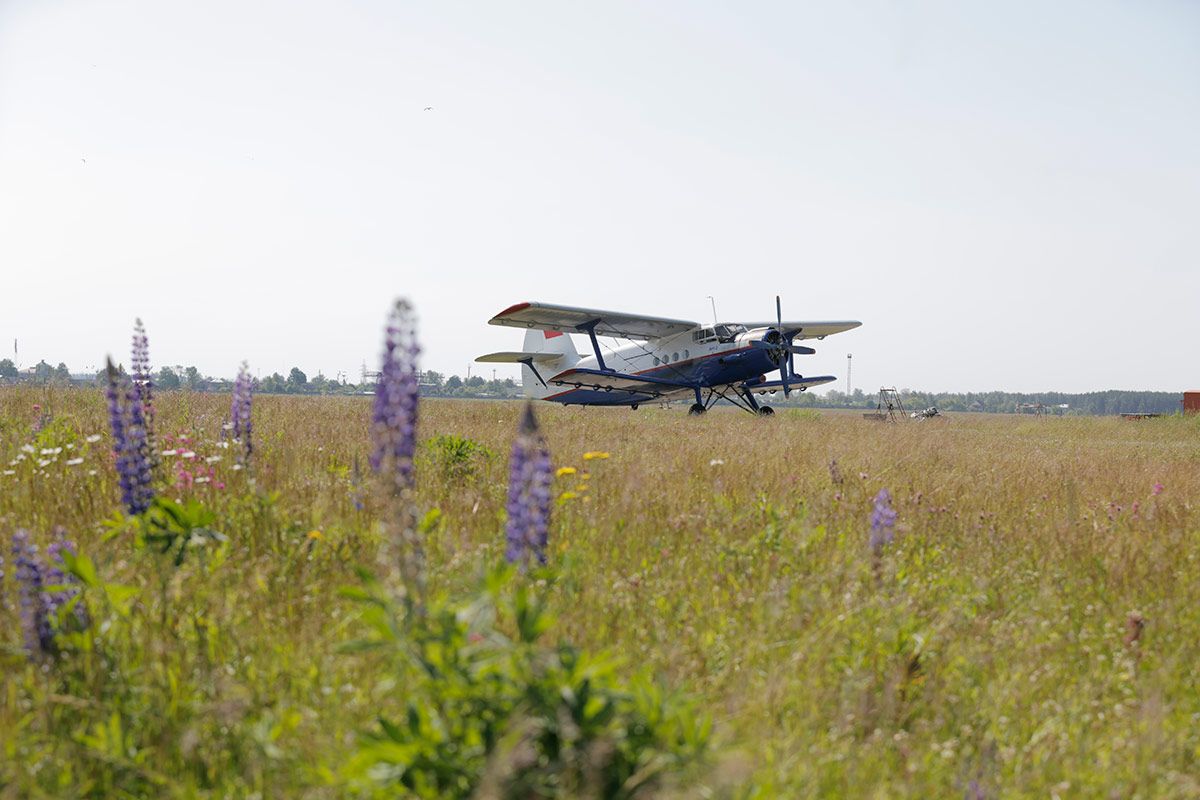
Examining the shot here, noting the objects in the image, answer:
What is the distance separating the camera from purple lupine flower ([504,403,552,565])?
245 cm

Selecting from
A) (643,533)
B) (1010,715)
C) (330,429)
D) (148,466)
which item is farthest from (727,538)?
(330,429)

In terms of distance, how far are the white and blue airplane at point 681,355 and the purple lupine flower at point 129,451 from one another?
18.0 meters

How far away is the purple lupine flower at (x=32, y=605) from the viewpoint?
235 centimetres

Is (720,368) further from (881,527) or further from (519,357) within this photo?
(881,527)

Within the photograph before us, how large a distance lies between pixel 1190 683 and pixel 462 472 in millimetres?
4901

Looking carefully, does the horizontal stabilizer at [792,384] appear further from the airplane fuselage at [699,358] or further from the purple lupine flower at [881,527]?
the purple lupine flower at [881,527]

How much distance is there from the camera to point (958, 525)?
531 cm

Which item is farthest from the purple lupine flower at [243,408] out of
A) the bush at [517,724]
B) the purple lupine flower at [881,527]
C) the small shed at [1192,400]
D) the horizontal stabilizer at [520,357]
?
the small shed at [1192,400]

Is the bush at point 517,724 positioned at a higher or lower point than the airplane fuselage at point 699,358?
lower

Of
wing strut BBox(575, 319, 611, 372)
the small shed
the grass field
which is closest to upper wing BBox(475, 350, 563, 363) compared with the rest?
wing strut BBox(575, 319, 611, 372)

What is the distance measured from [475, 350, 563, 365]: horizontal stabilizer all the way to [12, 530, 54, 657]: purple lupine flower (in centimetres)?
2696

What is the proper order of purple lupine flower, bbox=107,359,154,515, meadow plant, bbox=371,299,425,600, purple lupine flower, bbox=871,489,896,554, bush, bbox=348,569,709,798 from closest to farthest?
bush, bbox=348,569,709,798
meadow plant, bbox=371,299,425,600
purple lupine flower, bbox=107,359,154,515
purple lupine flower, bbox=871,489,896,554

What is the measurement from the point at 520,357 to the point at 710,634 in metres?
27.6

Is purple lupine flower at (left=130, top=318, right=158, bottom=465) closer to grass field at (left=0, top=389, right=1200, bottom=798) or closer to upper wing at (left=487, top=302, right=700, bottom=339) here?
grass field at (left=0, top=389, right=1200, bottom=798)
